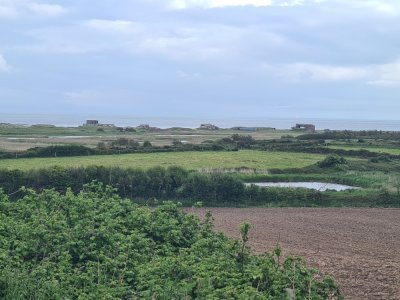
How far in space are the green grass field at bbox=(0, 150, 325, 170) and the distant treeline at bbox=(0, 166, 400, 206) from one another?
7.08 m

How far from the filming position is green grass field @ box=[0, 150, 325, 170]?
4116 centimetres

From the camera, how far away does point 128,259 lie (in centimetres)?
919

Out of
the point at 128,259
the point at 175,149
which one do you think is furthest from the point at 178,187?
the point at 128,259

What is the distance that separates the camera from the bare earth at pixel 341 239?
52.5ft

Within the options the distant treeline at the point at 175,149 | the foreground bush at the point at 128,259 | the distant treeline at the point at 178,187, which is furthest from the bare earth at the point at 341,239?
the distant treeline at the point at 175,149

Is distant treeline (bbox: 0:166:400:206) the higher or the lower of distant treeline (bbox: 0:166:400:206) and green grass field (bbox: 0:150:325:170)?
the lower

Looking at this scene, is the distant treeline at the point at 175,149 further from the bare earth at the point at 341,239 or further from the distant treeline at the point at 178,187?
the bare earth at the point at 341,239

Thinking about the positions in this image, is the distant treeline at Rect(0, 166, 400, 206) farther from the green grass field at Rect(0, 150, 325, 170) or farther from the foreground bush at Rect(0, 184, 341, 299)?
the foreground bush at Rect(0, 184, 341, 299)

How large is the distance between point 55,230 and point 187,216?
2802mm

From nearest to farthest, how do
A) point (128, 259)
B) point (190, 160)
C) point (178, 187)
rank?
point (128, 259)
point (178, 187)
point (190, 160)

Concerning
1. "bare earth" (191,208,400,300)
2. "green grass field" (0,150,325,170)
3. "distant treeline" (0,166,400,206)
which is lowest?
Answer: "bare earth" (191,208,400,300)

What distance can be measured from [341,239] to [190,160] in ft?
78.1

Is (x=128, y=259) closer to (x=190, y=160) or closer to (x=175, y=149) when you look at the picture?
(x=190, y=160)

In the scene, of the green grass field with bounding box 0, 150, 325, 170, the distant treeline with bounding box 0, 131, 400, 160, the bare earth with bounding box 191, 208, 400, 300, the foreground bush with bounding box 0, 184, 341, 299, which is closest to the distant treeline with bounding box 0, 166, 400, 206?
the bare earth with bounding box 191, 208, 400, 300
